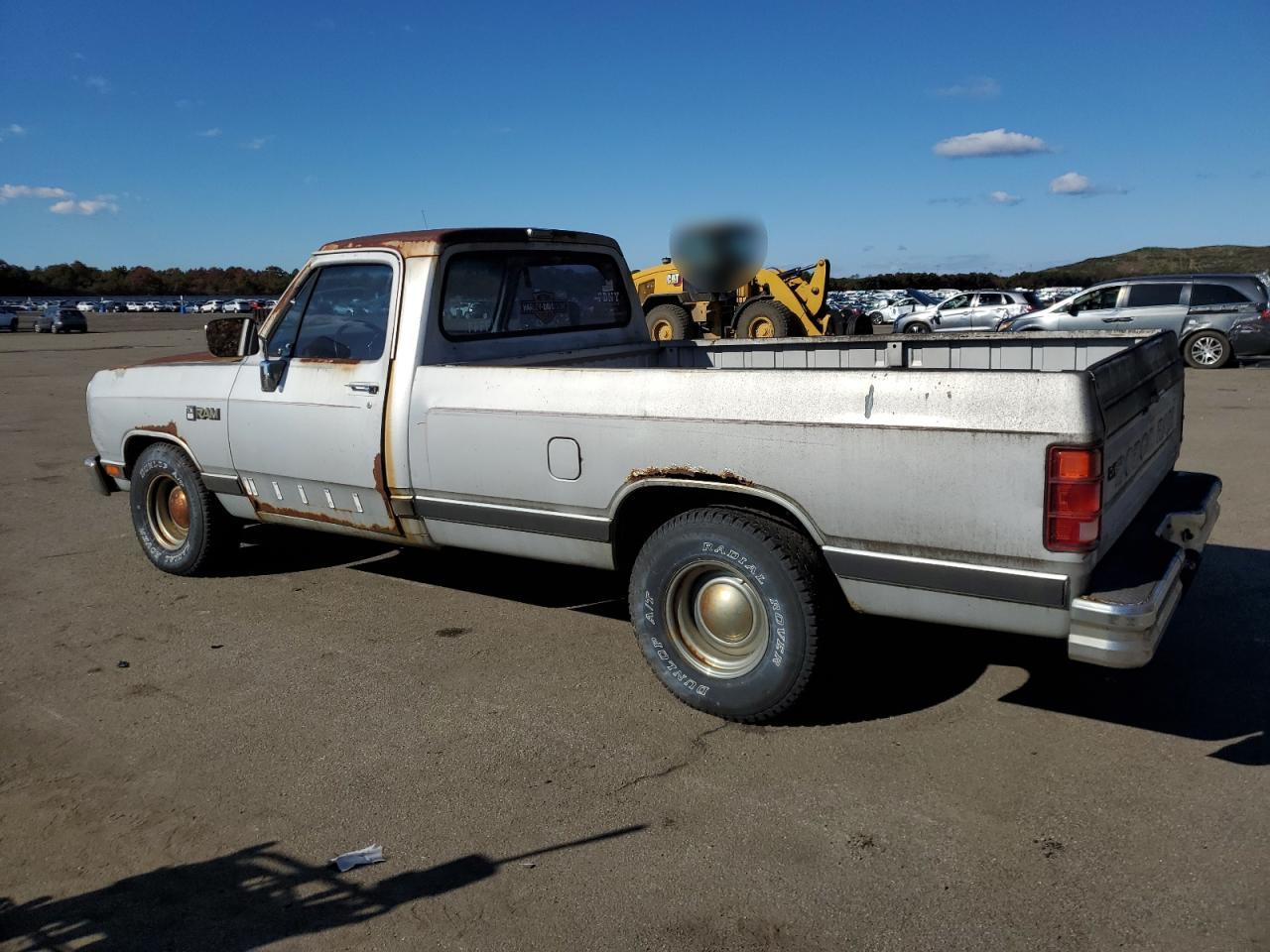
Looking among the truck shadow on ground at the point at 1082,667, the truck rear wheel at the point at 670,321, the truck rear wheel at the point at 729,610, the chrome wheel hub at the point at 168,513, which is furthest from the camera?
the truck rear wheel at the point at 670,321

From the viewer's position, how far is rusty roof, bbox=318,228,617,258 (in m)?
4.80

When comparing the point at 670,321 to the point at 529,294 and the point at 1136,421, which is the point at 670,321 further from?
the point at 1136,421

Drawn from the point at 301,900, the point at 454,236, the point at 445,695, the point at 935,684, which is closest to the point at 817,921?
the point at 301,900

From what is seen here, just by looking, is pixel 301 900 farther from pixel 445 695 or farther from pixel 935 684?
pixel 935 684

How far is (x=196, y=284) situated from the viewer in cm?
13938

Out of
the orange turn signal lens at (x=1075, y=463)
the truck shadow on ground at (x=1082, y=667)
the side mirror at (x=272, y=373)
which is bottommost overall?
the truck shadow on ground at (x=1082, y=667)

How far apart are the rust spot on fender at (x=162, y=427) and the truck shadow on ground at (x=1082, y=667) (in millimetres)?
1746

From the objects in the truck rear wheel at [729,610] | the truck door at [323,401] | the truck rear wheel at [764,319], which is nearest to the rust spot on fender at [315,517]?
the truck door at [323,401]

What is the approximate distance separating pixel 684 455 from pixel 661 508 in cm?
40

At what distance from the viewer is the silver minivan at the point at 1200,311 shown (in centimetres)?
1723

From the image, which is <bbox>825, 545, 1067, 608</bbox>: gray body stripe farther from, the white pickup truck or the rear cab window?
the rear cab window

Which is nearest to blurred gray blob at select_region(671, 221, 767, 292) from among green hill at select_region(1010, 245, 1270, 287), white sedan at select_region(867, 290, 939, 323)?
white sedan at select_region(867, 290, 939, 323)

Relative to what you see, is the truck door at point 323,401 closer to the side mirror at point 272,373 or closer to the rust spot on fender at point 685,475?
the side mirror at point 272,373

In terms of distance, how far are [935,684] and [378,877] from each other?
241cm
